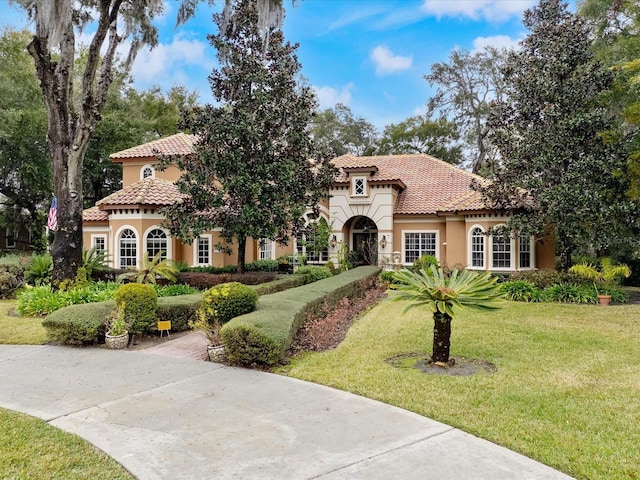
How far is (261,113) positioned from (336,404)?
36.2ft

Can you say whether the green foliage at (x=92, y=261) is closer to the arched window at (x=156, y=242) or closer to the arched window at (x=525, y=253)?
the arched window at (x=156, y=242)

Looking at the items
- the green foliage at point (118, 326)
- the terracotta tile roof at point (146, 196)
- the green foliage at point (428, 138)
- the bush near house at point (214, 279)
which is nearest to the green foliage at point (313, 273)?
the bush near house at point (214, 279)

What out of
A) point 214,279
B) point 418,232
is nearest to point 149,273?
point 214,279

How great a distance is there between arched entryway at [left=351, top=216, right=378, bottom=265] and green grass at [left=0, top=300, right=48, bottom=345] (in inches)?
575

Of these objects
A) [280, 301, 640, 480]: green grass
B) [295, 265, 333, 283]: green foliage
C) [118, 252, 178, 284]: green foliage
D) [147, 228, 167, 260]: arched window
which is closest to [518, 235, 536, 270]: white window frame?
[280, 301, 640, 480]: green grass

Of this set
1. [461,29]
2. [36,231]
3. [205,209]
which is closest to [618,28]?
[461,29]

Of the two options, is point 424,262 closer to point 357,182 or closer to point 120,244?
point 357,182

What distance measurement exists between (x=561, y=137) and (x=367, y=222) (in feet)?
33.6

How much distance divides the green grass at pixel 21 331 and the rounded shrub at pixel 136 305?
175 cm

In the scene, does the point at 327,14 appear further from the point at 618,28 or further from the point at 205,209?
the point at 618,28

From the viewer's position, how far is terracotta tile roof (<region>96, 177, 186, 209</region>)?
16828 mm

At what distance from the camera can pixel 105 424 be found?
15.7ft

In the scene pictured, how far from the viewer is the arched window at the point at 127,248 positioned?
56.0 ft

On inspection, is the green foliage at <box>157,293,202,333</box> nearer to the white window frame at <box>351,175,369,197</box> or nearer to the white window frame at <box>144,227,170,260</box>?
the white window frame at <box>144,227,170,260</box>
